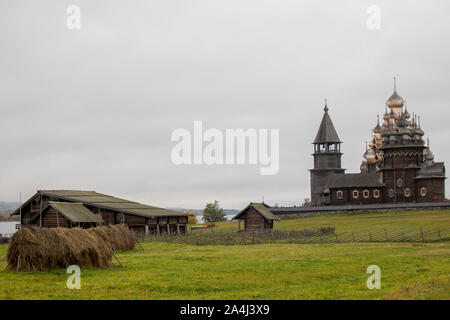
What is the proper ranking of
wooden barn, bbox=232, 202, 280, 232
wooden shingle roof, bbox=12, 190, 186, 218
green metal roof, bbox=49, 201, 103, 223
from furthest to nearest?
wooden barn, bbox=232, 202, 280, 232
wooden shingle roof, bbox=12, 190, 186, 218
green metal roof, bbox=49, 201, 103, 223

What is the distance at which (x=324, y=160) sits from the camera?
9288cm

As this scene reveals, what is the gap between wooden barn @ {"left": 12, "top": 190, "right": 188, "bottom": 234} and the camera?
5200 centimetres

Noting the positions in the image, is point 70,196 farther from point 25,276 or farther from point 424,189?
point 424,189

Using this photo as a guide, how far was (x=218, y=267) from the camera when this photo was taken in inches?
990

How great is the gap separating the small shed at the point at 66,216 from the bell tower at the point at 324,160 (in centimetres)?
4616

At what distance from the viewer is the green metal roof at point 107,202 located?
2213 inches

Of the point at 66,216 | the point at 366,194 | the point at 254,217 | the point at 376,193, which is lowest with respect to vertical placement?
the point at 66,216

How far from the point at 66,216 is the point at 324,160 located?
2069 inches

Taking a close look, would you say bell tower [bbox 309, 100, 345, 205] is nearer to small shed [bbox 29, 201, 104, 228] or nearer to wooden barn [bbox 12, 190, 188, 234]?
wooden barn [bbox 12, 190, 188, 234]

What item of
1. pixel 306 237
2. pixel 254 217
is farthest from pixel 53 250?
pixel 254 217

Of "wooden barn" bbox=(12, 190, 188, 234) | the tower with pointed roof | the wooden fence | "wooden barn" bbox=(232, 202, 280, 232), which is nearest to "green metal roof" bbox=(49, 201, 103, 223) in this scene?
"wooden barn" bbox=(12, 190, 188, 234)

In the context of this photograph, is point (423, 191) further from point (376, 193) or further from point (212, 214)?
point (212, 214)
